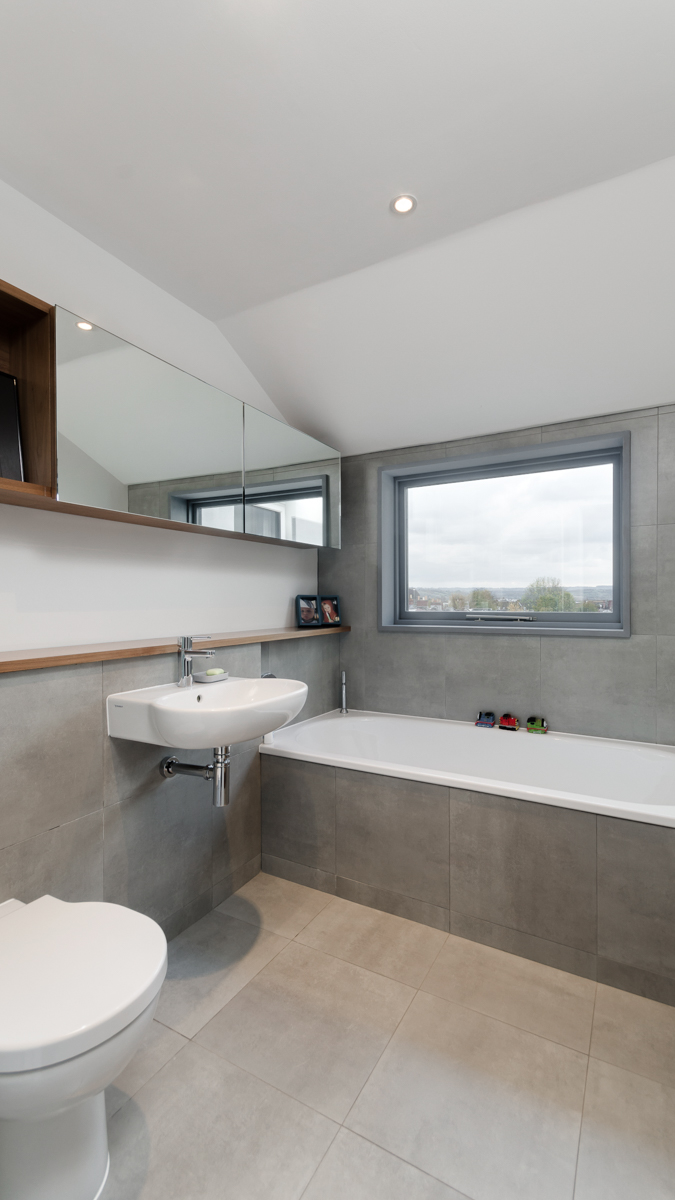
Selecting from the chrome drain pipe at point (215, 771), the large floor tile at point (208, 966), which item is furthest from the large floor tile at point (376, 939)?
the chrome drain pipe at point (215, 771)

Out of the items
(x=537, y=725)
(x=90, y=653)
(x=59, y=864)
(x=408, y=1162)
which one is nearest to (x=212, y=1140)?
(x=408, y=1162)

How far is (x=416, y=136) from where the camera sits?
4.75 ft

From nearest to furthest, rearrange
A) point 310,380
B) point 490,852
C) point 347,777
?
point 490,852, point 347,777, point 310,380

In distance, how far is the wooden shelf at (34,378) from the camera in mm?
1514

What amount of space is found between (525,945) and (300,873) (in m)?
0.92

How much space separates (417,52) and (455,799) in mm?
2108

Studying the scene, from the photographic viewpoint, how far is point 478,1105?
4.28ft

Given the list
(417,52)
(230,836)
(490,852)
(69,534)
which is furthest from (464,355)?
(230,836)

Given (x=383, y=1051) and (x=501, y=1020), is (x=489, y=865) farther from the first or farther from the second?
(x=383, y=1051)

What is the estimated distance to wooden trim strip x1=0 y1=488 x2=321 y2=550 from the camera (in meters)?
1.51

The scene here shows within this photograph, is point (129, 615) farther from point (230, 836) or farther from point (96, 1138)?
point (96, 1138)

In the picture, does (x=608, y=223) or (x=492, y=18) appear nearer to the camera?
(x=492, y=18)

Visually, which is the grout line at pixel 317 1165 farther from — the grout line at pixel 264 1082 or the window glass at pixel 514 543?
the window glass at pixel 514 543

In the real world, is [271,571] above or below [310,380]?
below
